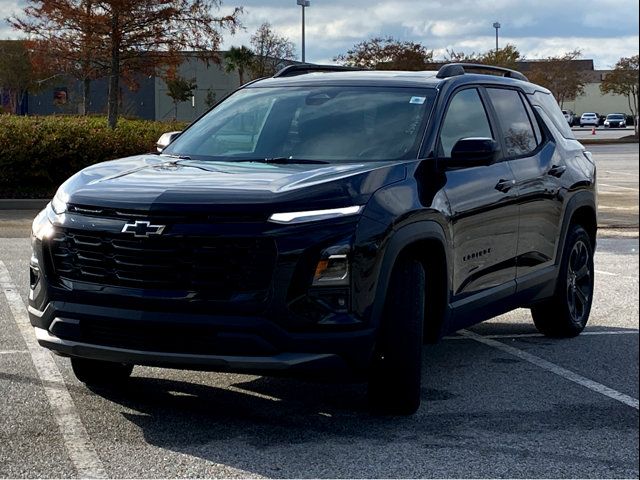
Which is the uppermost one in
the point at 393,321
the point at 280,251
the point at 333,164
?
the point at 333,164

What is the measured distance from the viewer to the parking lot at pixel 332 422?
15.2 ft

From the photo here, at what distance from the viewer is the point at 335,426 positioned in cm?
527

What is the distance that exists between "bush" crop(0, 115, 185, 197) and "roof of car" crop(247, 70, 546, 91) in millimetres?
12182

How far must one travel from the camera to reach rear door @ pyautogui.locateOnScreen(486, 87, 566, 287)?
259 inches

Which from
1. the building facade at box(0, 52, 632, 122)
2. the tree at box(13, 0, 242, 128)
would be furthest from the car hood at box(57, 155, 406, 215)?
the building facade at box(0, 52, 632, 122)

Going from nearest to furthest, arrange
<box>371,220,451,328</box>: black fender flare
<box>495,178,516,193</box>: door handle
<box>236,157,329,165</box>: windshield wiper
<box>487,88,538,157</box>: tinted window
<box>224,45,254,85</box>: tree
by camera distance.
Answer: <box>371,220,451,328</box>: black fender flare → <box>236,157,329,165</box>: windshield wiper → <box>495,178,516,193</box>: door handle → <box>487,88,538,157</box>: tinted window → <box>224,45,254,85</box>: tree

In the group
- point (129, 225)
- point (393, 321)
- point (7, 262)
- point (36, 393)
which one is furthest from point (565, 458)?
point (7, 262)

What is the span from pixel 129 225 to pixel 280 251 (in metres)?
0.70

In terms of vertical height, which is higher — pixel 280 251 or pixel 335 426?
pixel 280 251

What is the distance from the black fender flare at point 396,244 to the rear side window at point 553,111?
2339mm

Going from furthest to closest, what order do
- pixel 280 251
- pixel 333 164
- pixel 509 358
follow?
pixel 509 358 < pixel 333 164 < pixel 280 251

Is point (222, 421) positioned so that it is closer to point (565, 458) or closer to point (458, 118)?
point (565, 458)

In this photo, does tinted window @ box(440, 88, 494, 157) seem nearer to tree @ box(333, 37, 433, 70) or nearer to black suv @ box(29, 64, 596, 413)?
black suv @ box(29, 64, 596, 413)

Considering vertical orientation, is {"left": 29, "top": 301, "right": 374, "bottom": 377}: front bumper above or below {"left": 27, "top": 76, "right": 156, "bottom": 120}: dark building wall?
below
